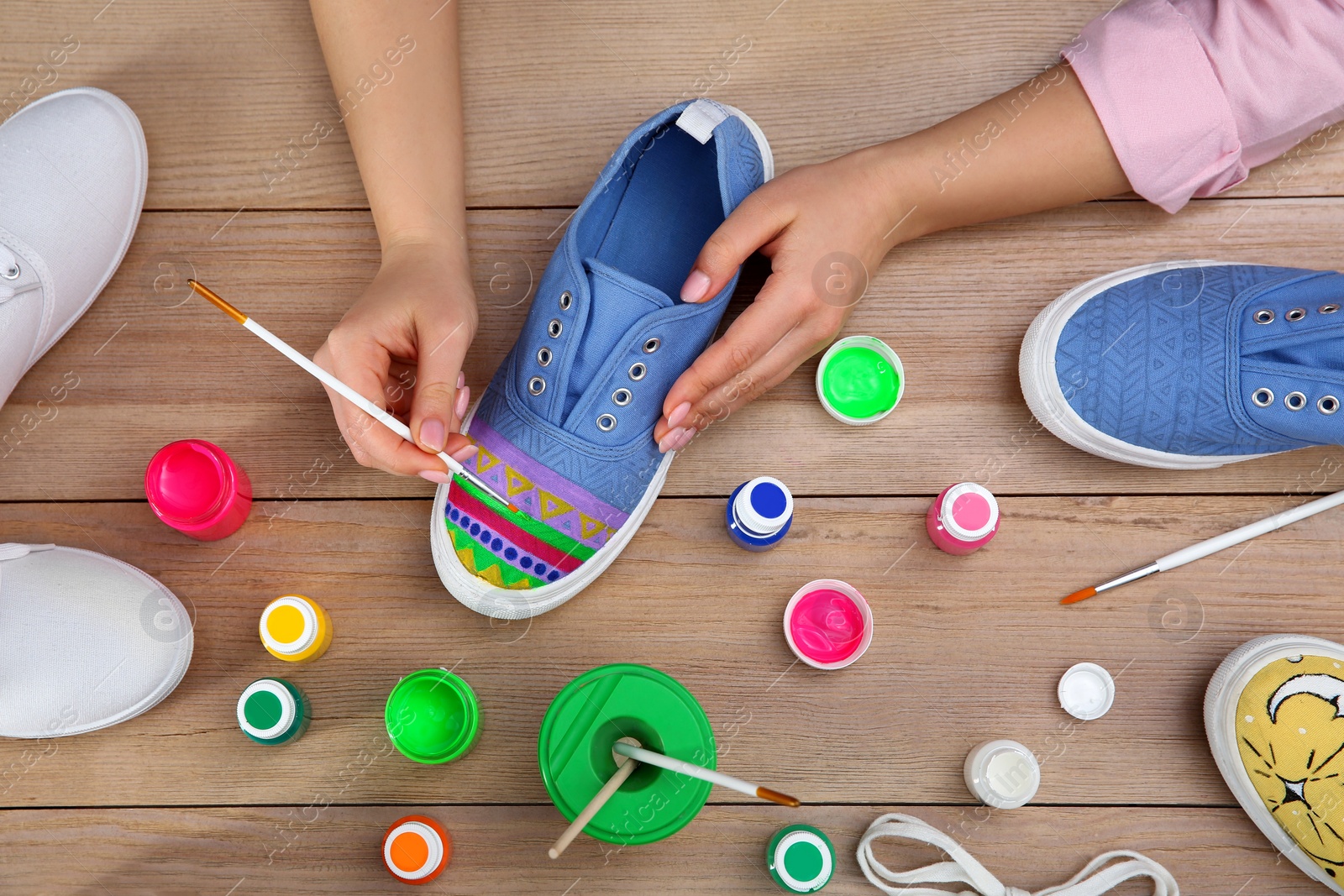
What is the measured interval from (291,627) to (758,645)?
502 mm

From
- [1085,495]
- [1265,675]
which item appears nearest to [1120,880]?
[1265,675]

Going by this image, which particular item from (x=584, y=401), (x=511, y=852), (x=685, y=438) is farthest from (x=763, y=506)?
(x=511, y=852)

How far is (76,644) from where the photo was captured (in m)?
0.86

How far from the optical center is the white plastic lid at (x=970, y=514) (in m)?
0.91

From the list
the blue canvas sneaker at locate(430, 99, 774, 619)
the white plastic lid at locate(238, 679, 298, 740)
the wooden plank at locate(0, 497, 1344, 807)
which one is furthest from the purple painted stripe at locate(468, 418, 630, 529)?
the white plastic lid at locate(238, 679, 298, 740)

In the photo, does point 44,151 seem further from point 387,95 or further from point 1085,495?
point 1085,495

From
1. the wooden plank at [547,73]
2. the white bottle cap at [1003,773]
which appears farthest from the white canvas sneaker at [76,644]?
the white bottle cap at [1003,773]

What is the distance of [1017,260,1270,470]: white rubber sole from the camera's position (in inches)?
36.6

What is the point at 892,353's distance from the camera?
0.98 m

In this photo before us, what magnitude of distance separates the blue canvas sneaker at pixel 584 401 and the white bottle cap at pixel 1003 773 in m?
0.45

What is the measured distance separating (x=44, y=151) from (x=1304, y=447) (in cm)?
149

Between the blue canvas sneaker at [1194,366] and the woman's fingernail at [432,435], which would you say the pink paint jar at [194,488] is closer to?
the woman's fingernail at [432,435]

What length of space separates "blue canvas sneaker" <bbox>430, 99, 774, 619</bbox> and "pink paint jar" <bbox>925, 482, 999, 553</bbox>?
32 centimetres

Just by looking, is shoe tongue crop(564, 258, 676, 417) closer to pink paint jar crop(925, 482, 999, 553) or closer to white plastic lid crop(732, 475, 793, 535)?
white plastic lid crop(732, 475, 793, 535)
